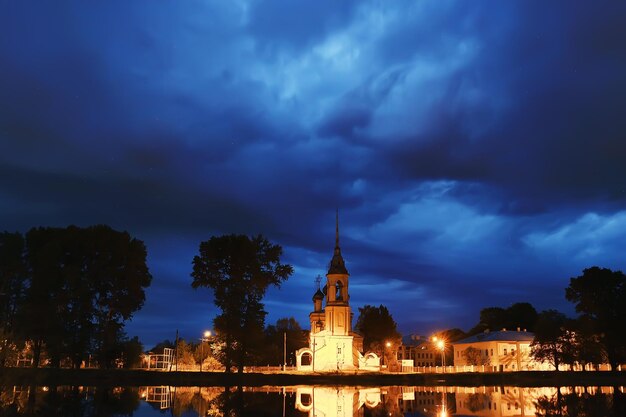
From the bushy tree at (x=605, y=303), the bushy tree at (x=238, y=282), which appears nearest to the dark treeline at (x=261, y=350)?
the bushy tree at (x=238, y=282)

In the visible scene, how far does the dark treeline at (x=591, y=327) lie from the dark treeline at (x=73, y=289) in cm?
5234

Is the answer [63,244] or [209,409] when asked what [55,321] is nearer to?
[63,244]

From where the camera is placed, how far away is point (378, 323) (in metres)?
110

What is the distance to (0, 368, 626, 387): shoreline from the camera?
54500mm

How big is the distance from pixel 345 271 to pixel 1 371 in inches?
2112

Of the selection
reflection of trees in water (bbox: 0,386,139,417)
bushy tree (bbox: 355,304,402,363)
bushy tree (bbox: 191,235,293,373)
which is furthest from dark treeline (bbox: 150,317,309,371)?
reflection of trees in water (bbox: 0,386,139,417)

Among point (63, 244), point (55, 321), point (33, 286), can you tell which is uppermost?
point (63, 244)

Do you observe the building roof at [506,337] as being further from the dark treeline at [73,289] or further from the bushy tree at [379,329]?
the dark treeline at [73,289]

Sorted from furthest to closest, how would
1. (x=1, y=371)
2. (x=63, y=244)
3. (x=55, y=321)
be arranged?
(x=63, y=244), (x=55, y=321), (x=1, y=371)

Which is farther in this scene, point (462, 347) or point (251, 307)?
point (462, 347)

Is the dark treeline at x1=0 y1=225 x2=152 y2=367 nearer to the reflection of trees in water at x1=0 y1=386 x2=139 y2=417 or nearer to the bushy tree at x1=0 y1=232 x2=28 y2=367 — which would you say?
the bushy tree at x1=0 y1=232 x2=28 y2=367

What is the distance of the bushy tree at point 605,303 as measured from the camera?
2808 inches

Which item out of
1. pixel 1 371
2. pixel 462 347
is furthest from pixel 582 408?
pixel 462 347

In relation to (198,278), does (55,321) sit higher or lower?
lower
